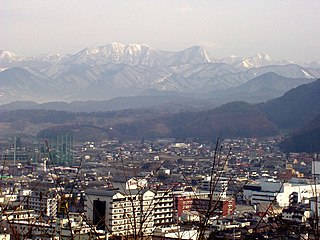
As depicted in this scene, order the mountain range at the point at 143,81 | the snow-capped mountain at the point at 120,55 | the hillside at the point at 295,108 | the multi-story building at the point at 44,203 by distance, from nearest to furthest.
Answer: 1. the multi-story building at the point at 44,203
2. the hillside at the point at 295,108
3. the mountain range at the point at 143,81
4. the snow-capped mountain at the point at 120,55

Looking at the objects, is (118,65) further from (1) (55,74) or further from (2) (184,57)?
(2) (184,57)

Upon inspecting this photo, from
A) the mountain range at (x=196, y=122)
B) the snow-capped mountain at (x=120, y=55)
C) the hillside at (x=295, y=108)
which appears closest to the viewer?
the mountain range at (x=196, y=122)

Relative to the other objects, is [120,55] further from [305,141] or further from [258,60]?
[305,141]

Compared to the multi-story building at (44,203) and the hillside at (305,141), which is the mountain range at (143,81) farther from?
the multi-story building at (44,203)

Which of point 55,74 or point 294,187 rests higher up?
point 55,74

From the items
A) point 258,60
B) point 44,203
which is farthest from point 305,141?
point 258,60

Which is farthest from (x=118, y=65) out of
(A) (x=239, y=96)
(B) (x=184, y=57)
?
(A) (x=239, y=96)

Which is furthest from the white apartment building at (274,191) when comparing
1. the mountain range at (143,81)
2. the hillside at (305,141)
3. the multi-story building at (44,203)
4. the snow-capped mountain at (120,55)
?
the snow-capped mountain at (120,55)

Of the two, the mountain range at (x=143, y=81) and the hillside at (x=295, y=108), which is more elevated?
the mountain range at (x=143, y=81)

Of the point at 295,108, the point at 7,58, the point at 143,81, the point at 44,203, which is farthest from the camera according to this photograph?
the point at 7,58

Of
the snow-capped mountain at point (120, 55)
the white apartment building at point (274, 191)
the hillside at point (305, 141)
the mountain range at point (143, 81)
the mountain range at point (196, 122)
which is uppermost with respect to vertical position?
the snow-capped mountain at point (120, 55)

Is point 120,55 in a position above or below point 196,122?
above
